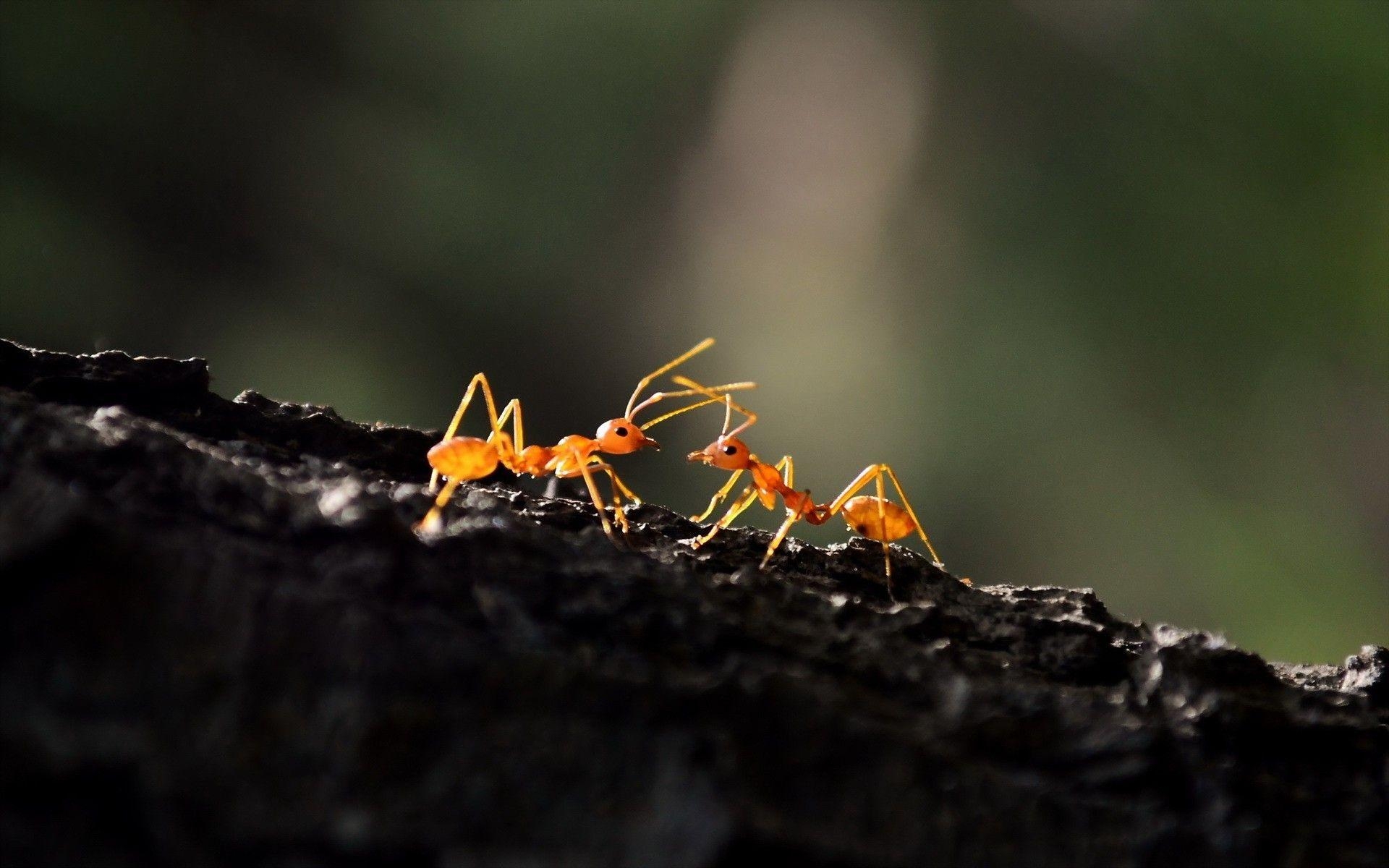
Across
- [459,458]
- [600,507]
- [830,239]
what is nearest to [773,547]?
[600,507]

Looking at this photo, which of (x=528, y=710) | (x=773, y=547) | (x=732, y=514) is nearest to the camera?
(x=528, y=710)

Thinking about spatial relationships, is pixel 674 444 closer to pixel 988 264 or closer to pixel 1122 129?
pixel 988 264

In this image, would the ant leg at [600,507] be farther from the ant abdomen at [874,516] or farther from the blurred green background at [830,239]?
the blurred green background at [830,239]

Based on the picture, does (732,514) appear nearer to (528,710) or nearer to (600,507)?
(600,507)

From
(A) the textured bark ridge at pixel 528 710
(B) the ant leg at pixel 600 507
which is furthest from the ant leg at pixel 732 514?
(A) the textured bark ridge at pixel 528 710

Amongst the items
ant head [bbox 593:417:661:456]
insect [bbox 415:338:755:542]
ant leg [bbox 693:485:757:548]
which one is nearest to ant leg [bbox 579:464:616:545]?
insect [bbox 415:338:755:542]

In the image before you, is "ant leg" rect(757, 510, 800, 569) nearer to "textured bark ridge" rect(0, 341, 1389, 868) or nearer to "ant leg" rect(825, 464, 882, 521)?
"textured bark ridge" rect(0, 341, 1389, 868)
